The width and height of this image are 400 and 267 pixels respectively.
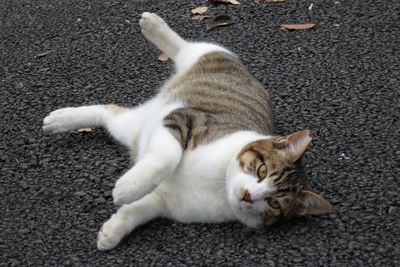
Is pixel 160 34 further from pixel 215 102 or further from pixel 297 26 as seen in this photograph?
pixel 297 26

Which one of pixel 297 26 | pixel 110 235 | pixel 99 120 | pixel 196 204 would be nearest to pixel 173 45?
pixel 99 120

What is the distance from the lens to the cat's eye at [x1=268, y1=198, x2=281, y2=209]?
3.19 meters

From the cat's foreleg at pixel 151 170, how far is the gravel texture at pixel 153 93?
0.30m

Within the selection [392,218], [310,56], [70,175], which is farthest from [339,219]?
[310,56]

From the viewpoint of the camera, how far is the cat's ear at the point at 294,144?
3.22m

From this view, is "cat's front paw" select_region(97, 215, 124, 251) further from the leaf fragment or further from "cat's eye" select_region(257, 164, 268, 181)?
the leaf fragment

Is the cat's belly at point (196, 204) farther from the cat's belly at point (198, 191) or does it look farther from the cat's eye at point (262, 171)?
the cat's eye at point (262, 171)

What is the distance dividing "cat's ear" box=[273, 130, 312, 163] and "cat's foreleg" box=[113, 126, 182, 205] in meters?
0.53

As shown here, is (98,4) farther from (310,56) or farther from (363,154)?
(363,154)

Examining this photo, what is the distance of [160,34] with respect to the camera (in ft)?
15.3

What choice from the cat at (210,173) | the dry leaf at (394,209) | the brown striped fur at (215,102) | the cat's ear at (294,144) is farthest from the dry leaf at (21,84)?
the dry leaf at (394,209)

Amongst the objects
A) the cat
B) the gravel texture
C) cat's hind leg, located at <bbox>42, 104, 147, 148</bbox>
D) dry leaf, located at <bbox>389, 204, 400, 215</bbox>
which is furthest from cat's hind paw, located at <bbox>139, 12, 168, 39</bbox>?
dry leaf, located at <bbox>389, 204, 400, 215</bbox>

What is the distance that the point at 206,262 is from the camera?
Result: 10.1 ft

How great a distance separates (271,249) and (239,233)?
0.65ft
